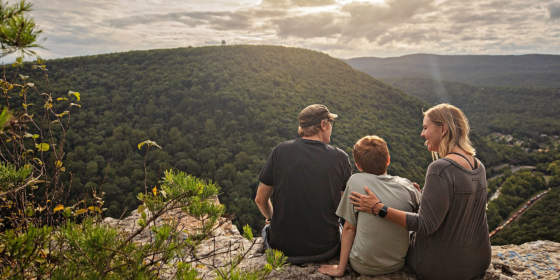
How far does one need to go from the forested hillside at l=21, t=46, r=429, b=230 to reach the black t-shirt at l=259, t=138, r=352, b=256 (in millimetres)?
16697

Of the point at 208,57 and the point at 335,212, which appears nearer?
the point at 335,212

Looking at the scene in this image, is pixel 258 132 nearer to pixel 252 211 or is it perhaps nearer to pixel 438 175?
pixel 252 211

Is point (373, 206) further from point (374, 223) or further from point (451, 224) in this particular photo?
point (451, 224)

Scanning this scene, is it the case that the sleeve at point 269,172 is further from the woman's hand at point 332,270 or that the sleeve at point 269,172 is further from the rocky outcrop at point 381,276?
the woman's hand at point 332,270

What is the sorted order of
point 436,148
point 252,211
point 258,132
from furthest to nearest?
point 258,132
point 252,211
point 436,148

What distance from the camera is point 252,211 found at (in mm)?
20875

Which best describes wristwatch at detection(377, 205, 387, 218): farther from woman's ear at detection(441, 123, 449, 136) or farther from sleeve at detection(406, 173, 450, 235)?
woman's ear at detection(441, 123, 449, 136)

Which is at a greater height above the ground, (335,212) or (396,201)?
(396,201)

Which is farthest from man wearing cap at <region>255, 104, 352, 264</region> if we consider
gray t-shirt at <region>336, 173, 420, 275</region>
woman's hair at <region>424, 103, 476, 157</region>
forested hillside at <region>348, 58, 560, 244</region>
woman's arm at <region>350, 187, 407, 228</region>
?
forested hillside at <region>348, 58, 560, 244</region>

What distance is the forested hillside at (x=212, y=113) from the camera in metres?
22.2

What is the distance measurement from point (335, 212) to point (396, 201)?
22.9 inches

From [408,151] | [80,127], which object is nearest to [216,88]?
[80,127]

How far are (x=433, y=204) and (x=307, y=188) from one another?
1.05 metres

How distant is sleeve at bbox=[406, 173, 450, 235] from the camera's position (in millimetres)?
2098
